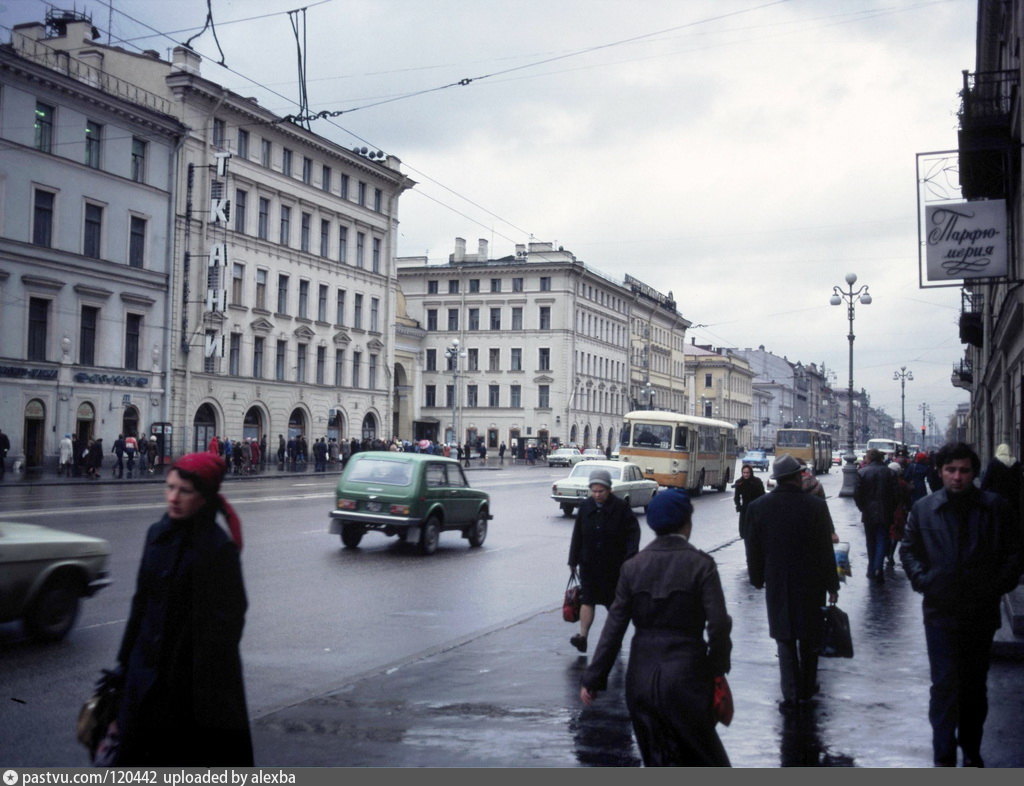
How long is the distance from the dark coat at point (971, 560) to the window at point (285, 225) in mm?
53499

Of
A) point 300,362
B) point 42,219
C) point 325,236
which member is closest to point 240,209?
point 325,236

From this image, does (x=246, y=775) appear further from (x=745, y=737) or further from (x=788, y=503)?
(x=788, y=503)

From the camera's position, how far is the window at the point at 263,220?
54750 millimetres

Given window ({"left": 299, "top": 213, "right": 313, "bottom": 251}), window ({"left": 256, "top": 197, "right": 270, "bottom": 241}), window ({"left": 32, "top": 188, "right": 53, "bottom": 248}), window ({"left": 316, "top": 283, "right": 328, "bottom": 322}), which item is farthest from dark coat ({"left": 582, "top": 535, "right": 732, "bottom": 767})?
window ({"left": 316, "top": 283, "right": 328, "bottom": 322})

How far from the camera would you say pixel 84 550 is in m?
9.54

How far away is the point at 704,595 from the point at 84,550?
22.1ft

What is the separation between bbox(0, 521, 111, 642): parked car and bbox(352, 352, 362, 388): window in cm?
5377

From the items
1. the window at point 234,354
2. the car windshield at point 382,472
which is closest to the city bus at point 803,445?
the window at point 234,354

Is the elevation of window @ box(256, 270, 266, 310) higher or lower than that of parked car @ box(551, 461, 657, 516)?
higher

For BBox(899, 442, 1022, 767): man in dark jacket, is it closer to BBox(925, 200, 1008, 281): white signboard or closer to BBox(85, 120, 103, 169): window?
BBox(925, 200, 1008, 281): white signboard

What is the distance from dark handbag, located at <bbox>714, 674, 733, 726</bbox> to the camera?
14.7 ft

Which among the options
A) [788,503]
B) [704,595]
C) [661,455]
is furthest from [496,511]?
[704,595]

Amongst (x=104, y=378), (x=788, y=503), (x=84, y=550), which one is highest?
(x=104, y=378)

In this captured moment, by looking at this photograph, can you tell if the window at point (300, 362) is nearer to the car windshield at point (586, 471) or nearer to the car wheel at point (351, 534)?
the car windshield at point (586, 471)
